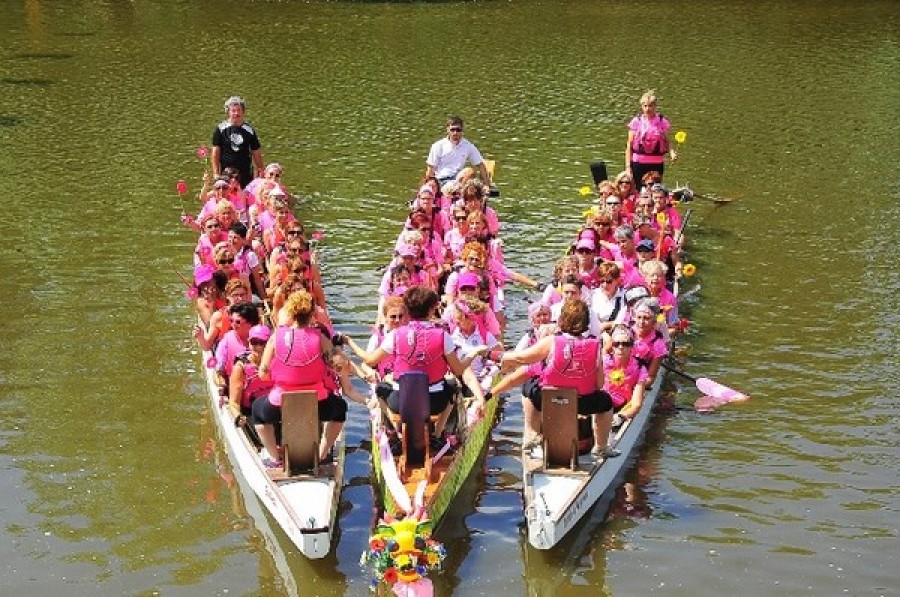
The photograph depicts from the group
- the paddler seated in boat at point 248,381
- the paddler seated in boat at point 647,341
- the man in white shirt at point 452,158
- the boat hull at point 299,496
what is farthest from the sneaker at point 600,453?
the man in white shirt at point 452,158

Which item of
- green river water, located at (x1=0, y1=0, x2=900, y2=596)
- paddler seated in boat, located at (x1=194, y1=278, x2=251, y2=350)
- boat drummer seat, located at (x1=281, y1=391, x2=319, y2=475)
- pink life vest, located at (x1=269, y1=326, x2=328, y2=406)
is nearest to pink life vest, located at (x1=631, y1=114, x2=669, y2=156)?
green river water, located at (x1=0, y1=0, x2=900, y2=596)

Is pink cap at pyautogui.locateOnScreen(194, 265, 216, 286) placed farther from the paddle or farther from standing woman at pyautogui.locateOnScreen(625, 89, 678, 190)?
standing woman at pyautogui.locateOnScreen(625, 89, 678, 190)

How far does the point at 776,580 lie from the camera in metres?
10.9

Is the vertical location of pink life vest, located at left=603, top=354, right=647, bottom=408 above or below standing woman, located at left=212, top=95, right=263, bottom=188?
below

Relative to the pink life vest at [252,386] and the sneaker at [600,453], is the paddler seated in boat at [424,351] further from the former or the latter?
the sneaker at [600,453]

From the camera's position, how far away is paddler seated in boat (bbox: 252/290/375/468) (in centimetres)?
1096

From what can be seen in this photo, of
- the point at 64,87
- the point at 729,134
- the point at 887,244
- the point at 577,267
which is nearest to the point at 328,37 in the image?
the point at 64,87

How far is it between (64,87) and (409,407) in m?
22.2

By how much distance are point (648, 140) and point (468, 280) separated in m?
7.09

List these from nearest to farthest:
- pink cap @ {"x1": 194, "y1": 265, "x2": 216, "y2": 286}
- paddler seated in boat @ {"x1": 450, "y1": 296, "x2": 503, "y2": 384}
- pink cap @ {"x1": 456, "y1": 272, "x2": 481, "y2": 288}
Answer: paddler seated in boat @ {"x1": 450, "y1": 296, "x2": 503, "y2": 384}, pink cap @ {"x1": 456, "y1": 272, "x2": 481, "y2": 288}, pink cap @ {"x1": 194, "y1": 265, "x2": 216, "y2": 286}

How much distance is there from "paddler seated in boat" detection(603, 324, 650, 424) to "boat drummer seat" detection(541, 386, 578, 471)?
3.67 ft

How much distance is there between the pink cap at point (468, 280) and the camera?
44.2ft

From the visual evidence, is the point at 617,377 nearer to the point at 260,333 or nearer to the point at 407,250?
the point at 407,250

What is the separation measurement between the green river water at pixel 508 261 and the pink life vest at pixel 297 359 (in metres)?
1.51
